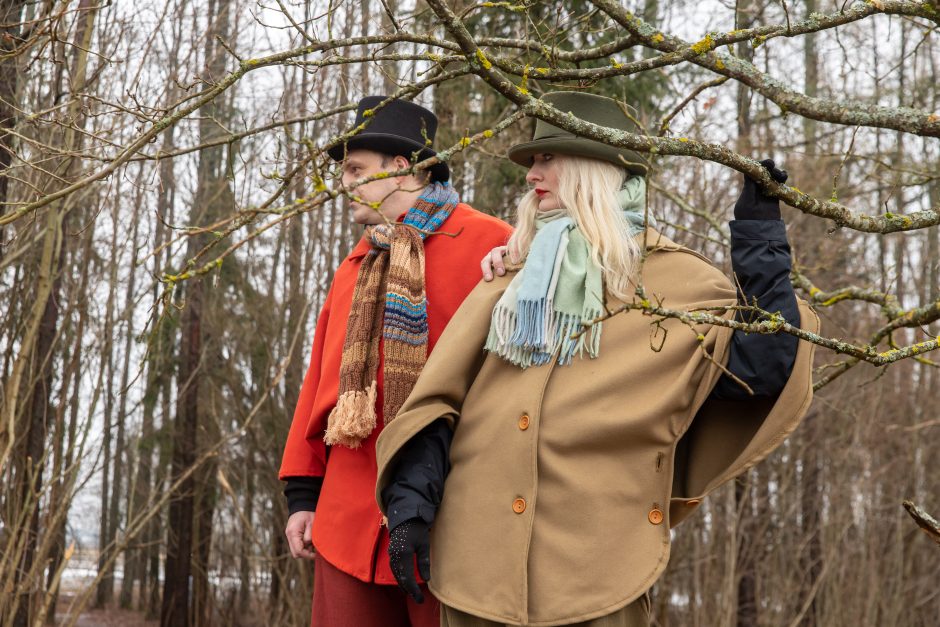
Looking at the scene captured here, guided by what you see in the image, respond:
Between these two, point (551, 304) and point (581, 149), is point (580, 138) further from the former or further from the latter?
point (551, 304)

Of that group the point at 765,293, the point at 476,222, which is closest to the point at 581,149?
the point at 476,222

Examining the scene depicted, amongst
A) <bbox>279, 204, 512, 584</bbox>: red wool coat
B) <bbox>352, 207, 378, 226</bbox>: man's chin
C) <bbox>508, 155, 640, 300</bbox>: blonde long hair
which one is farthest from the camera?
<bbox>352, 207, 378, 226</bbox>: man's chin

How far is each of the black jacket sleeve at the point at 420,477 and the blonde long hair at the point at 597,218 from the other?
0.56 m

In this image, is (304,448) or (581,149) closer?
(581,149)

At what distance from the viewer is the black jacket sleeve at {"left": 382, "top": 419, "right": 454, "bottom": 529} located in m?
2.48

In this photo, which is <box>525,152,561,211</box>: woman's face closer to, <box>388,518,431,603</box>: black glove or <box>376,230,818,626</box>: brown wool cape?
<box>376,230,818,626</box>: brown wool cape

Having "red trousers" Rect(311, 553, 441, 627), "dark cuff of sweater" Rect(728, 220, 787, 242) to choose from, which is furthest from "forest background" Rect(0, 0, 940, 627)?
"red trousers" Rect(311, 553, 441, 627)

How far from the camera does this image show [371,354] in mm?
2998

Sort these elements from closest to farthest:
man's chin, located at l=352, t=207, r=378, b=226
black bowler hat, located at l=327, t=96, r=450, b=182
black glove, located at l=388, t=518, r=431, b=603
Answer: black glove, located at l=388, t=518, r=431, b=603, man's chin, located at l=352, t=207, r=378, b=226, black bowler hat, located at l=327, t=96, r=450, b=182

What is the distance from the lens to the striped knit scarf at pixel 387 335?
9.39 feet

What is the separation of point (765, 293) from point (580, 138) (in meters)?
0.69

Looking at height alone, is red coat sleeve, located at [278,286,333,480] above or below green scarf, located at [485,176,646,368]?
below

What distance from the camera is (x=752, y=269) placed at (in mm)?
2316

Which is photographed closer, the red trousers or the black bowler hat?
the red trousers
